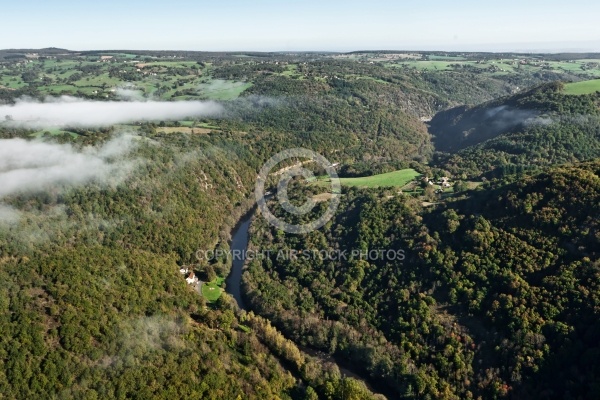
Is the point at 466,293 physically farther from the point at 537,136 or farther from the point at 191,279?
the point at 537,136

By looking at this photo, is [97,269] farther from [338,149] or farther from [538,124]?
[538,124]

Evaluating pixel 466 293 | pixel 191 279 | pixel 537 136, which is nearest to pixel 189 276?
pixel 191 279

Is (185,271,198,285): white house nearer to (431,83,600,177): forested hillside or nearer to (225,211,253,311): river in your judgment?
(225,211,253,311): river

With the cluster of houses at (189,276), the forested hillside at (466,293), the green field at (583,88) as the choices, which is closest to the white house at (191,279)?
the cluster of houses at (189,276)

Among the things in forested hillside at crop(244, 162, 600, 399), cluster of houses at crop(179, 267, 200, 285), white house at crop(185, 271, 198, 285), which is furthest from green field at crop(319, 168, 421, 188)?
white house at crop(185, 271, 198, 285)

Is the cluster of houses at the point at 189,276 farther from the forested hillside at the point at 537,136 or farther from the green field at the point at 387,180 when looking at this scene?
the forested hillside at the point at 537,136

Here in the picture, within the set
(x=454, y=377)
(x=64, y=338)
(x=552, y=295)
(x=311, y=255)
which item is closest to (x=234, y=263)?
(x=311, y=255)
